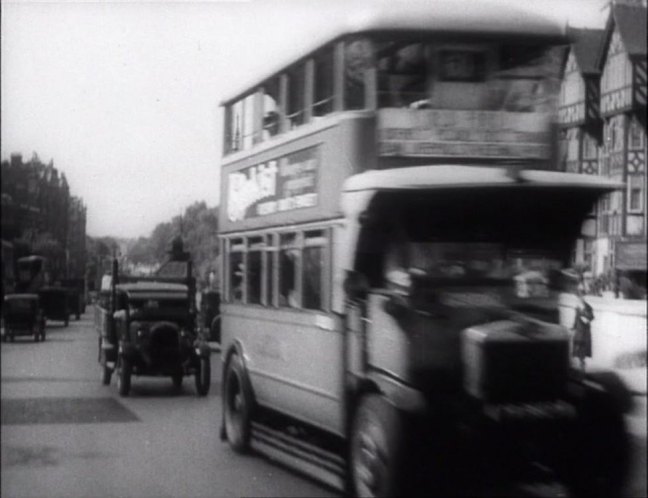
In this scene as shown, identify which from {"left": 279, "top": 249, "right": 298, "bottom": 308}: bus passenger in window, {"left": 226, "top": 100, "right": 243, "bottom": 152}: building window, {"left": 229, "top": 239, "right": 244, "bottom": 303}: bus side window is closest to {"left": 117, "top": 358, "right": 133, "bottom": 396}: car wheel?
{"left": 229, "top": 239, "right": 244, "bottom": 303}: bus side window

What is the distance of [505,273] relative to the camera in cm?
416

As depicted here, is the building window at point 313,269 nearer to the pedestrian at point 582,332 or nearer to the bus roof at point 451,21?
the bus roof at point 451,21

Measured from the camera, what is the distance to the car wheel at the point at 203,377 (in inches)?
176

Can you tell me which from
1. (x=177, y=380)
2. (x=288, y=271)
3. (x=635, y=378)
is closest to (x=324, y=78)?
(x=288, y=271)

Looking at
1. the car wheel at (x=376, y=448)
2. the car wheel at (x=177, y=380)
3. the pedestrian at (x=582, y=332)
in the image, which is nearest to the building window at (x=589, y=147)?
the pedestrian at (x=582, y=332)

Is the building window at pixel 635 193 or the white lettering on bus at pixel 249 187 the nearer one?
the building window at pixel 635 193

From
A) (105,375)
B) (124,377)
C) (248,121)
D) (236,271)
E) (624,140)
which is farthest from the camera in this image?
(124,377)

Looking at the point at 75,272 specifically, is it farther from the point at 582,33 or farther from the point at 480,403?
the point at 582,33

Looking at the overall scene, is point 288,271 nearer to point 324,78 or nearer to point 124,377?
point 324,78

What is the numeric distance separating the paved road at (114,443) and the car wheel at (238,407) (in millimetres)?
36

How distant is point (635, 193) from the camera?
13.5 feet

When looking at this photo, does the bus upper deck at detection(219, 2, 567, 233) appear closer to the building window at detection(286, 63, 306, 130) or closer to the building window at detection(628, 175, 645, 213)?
the building window at detection(286, 63, 306, 130)

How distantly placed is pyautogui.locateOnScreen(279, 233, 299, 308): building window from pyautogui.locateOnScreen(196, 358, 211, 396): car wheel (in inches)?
10.6

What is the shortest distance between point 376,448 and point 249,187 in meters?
0.79
